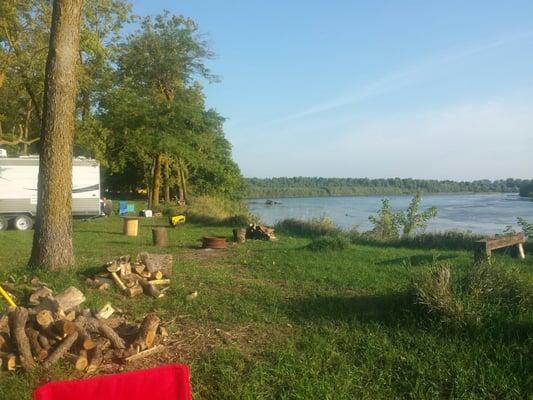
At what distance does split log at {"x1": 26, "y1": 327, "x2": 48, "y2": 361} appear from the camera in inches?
187

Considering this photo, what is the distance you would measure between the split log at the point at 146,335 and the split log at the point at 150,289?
217 cm

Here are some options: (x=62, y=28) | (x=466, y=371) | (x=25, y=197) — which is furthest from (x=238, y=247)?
(x=25, y=197)

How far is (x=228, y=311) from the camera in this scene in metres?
6.58

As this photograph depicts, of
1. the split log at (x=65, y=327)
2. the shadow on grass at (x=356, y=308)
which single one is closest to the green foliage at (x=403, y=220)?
the shadow on grass at (x=356, y=308)

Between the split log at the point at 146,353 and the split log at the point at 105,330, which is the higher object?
the split log at the point at 105,330

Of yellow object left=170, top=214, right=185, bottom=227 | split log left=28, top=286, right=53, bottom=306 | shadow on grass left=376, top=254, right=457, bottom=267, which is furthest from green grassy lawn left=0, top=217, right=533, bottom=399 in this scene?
yellow object left=170, top=214, right=185, bottom=227

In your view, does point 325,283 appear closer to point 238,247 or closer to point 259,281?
point 259,281

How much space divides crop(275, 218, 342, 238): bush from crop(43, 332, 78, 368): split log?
13394 mm

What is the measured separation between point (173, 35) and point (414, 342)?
3078cm

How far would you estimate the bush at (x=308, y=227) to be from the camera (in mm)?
18406

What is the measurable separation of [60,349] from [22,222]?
62.9ft

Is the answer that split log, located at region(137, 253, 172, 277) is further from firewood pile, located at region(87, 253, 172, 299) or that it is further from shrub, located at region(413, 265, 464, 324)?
shrub, located at region(413, 265, 464, 324)

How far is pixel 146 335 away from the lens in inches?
200

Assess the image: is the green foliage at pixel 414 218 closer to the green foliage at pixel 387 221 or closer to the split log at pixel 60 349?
the green foliage at pixel 387 221
